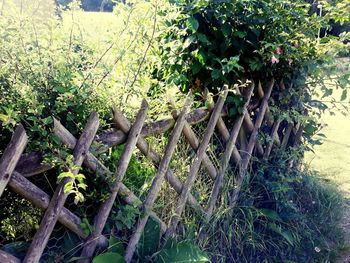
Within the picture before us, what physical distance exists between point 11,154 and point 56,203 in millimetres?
373

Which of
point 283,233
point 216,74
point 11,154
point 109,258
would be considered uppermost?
point 216,74

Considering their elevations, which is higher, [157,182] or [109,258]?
[157,182]

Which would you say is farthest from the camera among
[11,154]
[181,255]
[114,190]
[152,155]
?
[152,155]

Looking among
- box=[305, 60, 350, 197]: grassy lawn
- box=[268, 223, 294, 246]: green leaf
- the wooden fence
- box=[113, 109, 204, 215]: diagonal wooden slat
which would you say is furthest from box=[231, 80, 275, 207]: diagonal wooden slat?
box=[305, 60, 350, 197]: grassy lawn

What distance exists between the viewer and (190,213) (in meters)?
2.95

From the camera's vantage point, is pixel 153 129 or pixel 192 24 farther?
pixel 192 24

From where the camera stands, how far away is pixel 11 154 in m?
1.66

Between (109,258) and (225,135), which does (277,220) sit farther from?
(109,258)

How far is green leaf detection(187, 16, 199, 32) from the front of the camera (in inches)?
105

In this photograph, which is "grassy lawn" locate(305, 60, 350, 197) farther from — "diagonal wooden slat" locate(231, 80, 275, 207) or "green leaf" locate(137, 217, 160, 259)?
"green leaf" locate(137, 217, 160, 259)

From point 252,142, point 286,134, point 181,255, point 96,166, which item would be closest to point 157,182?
point 181,255

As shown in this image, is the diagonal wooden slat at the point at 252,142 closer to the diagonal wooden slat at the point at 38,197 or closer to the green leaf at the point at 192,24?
the green leaf at the point at 192,24

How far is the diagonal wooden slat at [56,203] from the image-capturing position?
1.87 meters

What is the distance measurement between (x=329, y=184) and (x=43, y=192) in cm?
358
